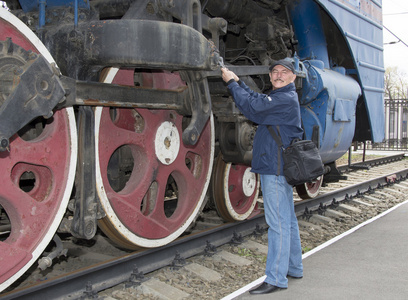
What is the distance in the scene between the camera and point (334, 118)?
5.86 m

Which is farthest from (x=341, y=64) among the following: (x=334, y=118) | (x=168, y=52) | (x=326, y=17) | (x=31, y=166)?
(x=31, y=166)

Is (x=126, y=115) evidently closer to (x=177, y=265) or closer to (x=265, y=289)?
(x=177, y=265)

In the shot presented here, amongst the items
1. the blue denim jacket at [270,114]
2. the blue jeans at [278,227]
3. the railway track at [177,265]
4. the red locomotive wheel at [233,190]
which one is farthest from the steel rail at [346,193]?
the blue denim jacket at [270,114]

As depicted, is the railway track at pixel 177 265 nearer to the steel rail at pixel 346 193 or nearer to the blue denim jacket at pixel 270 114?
the steel rail at pixel 346 193

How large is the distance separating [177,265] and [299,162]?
4.51 ft

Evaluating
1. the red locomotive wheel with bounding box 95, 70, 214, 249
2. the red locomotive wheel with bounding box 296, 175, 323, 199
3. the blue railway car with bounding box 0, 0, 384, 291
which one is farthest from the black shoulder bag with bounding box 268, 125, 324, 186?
the red locomotive wheel with bounding box 296, 175, 323, 199

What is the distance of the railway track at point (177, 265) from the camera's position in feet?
10.9

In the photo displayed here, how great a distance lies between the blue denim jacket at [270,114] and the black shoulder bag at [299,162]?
0.18 ft

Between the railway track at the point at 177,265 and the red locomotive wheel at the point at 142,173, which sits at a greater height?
the red locomotive wheel at the point at 142,173

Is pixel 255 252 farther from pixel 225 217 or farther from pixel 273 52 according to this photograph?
pixel 273 52

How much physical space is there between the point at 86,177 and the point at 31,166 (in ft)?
1.23

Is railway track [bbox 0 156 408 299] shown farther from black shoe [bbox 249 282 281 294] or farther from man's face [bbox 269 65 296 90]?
man's face [bbox 269 65 296 90]

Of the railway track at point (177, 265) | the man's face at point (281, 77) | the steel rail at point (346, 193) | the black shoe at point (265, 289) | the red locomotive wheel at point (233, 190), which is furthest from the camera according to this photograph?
the steel rail at point (346, 193)

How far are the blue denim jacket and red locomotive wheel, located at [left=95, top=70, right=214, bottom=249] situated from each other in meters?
0.74
